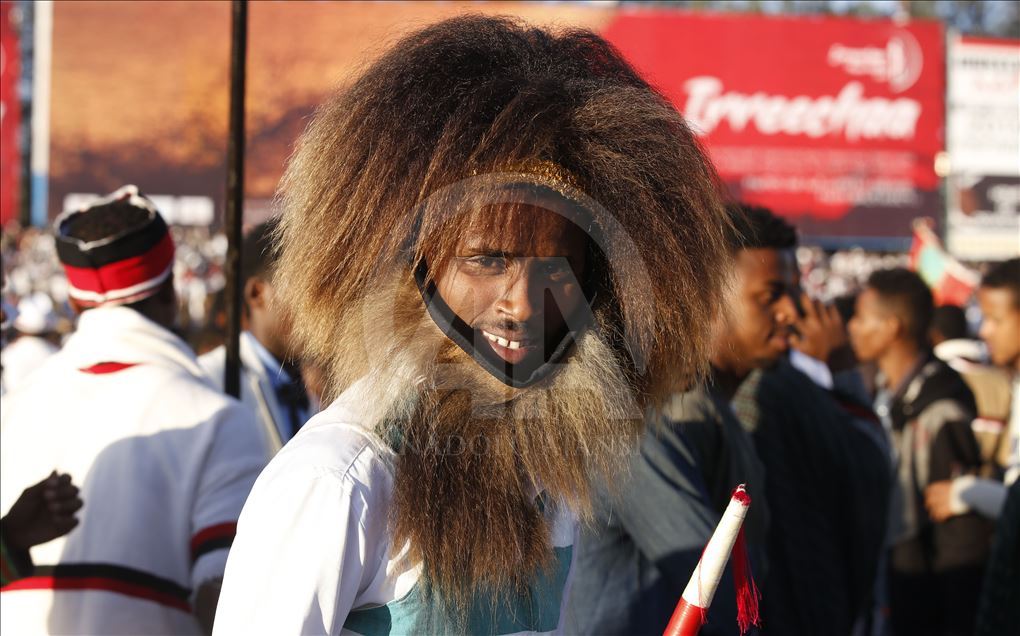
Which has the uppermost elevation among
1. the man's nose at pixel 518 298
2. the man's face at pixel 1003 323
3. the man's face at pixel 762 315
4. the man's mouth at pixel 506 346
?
the man's nose at pixel 518 298

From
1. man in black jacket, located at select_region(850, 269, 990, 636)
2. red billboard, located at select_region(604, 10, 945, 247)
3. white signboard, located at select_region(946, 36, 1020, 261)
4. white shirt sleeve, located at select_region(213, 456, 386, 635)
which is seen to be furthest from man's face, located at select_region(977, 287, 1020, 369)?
white signboard, located at select_region(946, 36, 1020, 261)

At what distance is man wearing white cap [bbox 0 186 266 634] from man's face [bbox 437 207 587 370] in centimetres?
123

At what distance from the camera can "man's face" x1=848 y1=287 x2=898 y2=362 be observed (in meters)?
5.87

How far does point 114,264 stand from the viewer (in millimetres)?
2971

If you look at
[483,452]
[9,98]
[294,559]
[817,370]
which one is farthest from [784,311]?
[9,98]

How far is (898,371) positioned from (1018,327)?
2.68 ft

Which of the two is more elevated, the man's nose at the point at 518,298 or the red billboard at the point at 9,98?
the man's nose at the point at 518,298

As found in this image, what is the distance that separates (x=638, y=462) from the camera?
2793 millimetres

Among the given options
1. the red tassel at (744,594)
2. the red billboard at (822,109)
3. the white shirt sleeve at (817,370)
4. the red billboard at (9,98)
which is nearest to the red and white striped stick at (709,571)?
the red tassel at (744,594)

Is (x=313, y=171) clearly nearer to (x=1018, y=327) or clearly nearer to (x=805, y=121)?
(x=1018, y=327)

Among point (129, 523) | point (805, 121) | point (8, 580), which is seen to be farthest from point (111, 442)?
point (805, 121)

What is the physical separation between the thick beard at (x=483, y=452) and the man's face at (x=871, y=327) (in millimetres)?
4380

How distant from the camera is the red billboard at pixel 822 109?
50.2ft

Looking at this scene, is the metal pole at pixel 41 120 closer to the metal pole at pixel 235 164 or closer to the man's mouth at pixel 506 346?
the metal pole at pixel 235 164
